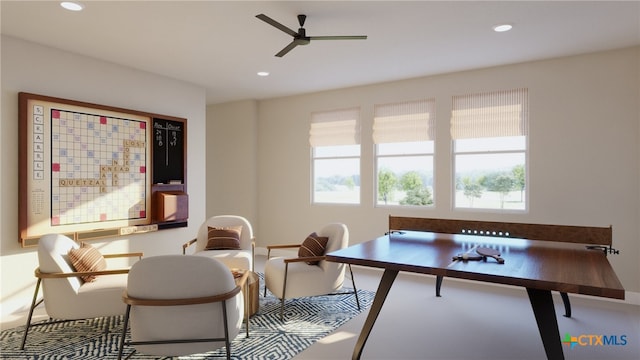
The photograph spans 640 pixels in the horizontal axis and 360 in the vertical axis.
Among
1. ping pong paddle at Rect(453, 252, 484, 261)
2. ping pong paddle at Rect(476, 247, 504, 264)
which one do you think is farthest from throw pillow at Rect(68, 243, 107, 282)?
ping pong paddle at Rect(476, 247, 504, 264)

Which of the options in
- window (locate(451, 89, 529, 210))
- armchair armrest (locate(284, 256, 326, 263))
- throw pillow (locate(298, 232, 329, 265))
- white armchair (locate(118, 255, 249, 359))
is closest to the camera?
white armchair (locate(118, 255, 249, 359))

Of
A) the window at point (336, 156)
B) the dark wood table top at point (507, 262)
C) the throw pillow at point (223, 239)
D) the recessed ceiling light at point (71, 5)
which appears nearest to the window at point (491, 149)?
the window at point (336, 156)

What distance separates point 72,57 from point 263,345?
11.9 feet

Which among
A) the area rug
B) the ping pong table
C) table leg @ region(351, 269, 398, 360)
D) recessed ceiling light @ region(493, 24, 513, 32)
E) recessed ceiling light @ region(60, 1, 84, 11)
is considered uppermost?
recessed ceiling light @ region(493, 24, 513, 32)

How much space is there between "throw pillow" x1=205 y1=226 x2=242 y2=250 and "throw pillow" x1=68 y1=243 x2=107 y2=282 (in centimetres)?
124

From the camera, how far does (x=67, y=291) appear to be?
9.56ft

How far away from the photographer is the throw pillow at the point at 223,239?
4.31 m

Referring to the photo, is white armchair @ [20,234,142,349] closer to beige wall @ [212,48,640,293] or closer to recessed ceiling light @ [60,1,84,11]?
recessed ceiling light @ [60,1,84,11]

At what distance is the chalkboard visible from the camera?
4.89 metres

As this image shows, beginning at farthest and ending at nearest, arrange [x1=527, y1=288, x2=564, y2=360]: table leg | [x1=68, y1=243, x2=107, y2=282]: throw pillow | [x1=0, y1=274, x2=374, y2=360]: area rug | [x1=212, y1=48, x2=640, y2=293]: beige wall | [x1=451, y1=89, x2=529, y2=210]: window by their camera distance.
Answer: [x1=451, y1=89, x2=529, y2=210]: window
[x1=212, y1=48, x2=640, y2=293]: beige wall
[x1=68, y1=243, x2=107, y2=282]: throw pillow
[x1=0, y1=274, x2=374, y2=360]: area rug
[x1=527, y1=288, x2=564, y2=360]: table leg

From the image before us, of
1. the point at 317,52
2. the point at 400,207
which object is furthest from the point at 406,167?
the point at 317,52

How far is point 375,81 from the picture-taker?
540 centimetres

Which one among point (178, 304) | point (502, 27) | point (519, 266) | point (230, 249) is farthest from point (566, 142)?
point (178, 304)

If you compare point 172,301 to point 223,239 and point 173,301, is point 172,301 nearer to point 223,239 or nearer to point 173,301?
point 173,301
